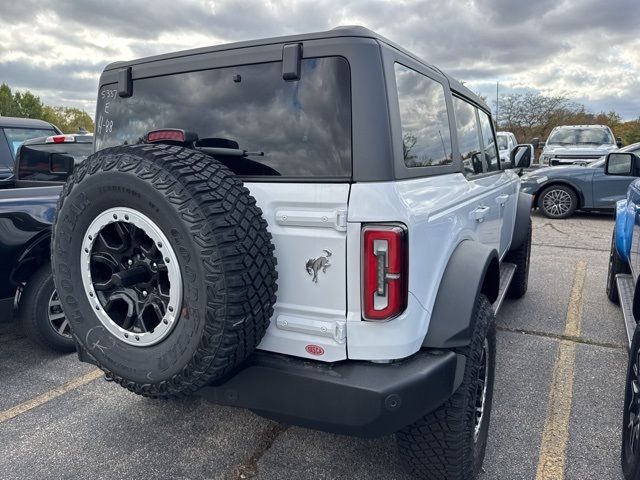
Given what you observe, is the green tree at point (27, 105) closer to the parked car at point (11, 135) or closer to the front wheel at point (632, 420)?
the parked car at point (11, 135)

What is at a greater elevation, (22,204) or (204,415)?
(22,204)

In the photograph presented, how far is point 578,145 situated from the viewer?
44.7 feet

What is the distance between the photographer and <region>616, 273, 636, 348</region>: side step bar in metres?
2.98

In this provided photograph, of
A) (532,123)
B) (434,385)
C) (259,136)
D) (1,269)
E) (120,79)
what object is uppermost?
(532,123)

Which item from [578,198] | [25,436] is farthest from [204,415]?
[578,198]

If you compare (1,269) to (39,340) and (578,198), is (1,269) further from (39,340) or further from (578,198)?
(578,198)

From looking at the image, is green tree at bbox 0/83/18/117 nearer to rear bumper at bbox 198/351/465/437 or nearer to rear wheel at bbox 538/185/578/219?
rear wheel at bbox 538/185/578/219

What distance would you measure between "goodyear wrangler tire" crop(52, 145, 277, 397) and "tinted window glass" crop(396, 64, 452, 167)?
2.47ft

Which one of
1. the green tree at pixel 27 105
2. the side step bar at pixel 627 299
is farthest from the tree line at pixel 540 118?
the green tree at pixel 27 105

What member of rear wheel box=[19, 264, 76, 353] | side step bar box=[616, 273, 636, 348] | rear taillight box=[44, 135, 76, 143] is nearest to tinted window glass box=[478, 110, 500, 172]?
side step bar box=[616, 273, 636, 348]

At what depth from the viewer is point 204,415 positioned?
2.85m

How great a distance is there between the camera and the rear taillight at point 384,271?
5.71 feet

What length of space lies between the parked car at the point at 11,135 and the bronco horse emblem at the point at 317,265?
18.3ft

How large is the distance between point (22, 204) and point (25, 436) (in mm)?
Result: 1558
